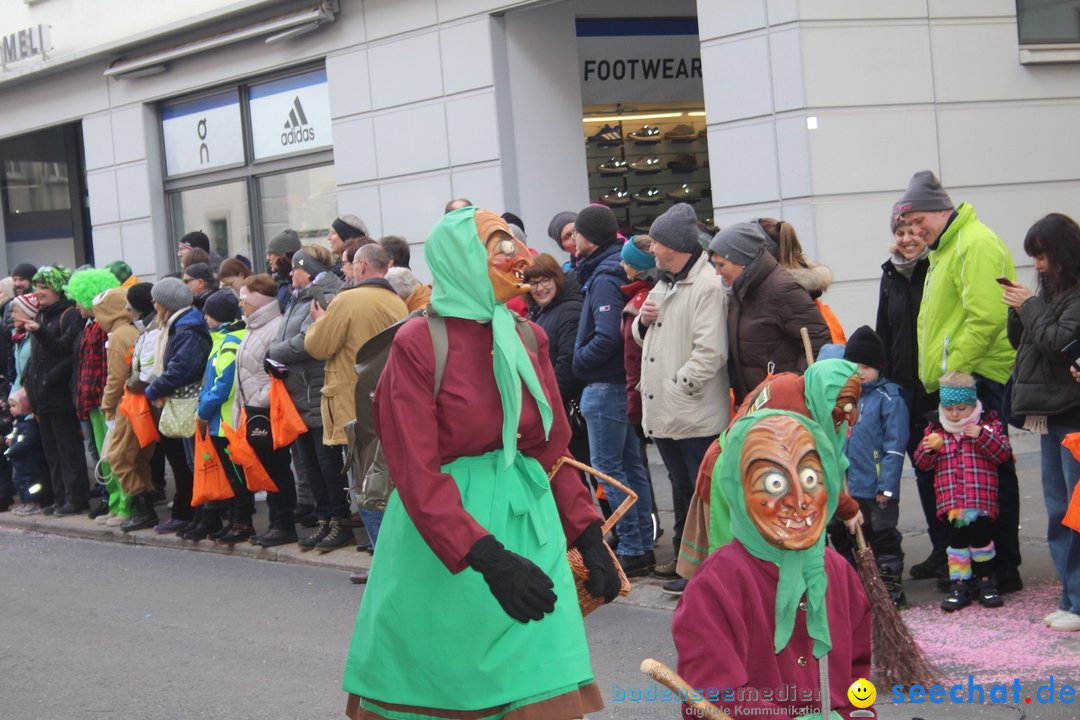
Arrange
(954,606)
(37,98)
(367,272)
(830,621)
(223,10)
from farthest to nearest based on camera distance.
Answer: (37,98) → (223,10) → (367,272) → (954,606) → (830,621)

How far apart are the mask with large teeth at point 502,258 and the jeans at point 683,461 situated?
3486 mm

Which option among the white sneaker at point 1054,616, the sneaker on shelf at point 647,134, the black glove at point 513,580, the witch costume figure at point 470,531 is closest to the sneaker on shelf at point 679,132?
the sneaker on shelf at point 647,134

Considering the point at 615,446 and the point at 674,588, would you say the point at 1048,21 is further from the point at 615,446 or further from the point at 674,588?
the point at 674,588

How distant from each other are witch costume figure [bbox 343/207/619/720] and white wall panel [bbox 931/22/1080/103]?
26.8ft

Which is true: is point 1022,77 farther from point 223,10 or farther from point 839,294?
point 223,10

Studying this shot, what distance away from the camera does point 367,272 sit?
9258 mm

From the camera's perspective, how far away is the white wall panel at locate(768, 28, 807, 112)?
11.2 m

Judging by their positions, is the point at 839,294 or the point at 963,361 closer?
the point at 963,361

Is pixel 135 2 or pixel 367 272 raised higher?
pixel 135 2

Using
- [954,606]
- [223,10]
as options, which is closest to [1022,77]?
[954,606]

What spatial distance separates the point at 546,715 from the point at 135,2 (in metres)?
15.1

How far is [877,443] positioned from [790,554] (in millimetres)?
3596

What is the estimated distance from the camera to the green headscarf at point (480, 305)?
166 inches

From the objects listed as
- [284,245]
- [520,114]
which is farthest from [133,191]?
[284,245]
